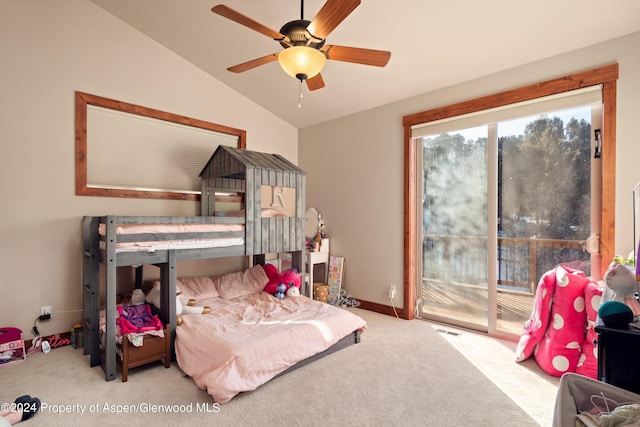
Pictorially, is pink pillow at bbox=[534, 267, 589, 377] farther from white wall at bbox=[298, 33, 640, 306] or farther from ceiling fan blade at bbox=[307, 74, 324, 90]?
ceiling fan blade at bbox=[307, 74, 324, 90]

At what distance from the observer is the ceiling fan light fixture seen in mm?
1927

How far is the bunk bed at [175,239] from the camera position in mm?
2365

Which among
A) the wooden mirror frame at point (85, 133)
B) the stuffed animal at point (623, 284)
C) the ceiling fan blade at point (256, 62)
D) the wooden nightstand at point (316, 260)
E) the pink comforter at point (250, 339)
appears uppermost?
the ceiling fan blade at point (256, 62)

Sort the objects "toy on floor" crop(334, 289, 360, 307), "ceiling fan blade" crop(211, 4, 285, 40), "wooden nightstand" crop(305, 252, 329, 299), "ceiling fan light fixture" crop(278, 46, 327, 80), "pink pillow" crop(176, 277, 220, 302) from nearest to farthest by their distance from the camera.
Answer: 1. "ceiling fan blade" crop(211, 4, 285, 40)
2. "ceiling fan light fixture" crop(278, 46, 327, 80)
3. "pink pillow" crop(176, 277, 220, 302)
4. "wooden nightstand" crop(305, 252, 329, 299)
5. "toy on floor" crop(334, 289, 360, 307)

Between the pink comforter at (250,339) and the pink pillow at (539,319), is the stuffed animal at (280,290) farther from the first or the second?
the pink pillow at (539,319)

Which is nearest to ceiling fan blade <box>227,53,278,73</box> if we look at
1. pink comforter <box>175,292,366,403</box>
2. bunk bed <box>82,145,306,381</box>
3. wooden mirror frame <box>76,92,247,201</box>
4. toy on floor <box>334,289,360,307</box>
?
bunk bed <box>82,145,306,381</box>

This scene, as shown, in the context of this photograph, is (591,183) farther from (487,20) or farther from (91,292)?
(91,292)

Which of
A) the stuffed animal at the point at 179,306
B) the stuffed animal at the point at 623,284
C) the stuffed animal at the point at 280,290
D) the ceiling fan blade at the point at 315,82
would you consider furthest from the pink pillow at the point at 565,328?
the stuffed animal at the point at 179,306

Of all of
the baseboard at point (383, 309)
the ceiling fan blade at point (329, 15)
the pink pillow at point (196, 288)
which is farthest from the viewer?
the baseboard at point (383, 309)

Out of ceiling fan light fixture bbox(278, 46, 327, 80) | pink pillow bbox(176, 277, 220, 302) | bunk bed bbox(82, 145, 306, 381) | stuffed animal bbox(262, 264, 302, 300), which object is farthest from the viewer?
stuffed animal bbox(262, 264, 302, 300)

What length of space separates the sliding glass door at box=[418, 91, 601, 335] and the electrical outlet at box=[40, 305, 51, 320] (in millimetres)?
3744

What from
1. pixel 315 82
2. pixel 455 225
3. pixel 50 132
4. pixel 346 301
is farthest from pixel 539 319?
pixel 50 132

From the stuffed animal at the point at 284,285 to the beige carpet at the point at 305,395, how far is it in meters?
0.88

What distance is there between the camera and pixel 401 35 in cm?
280
